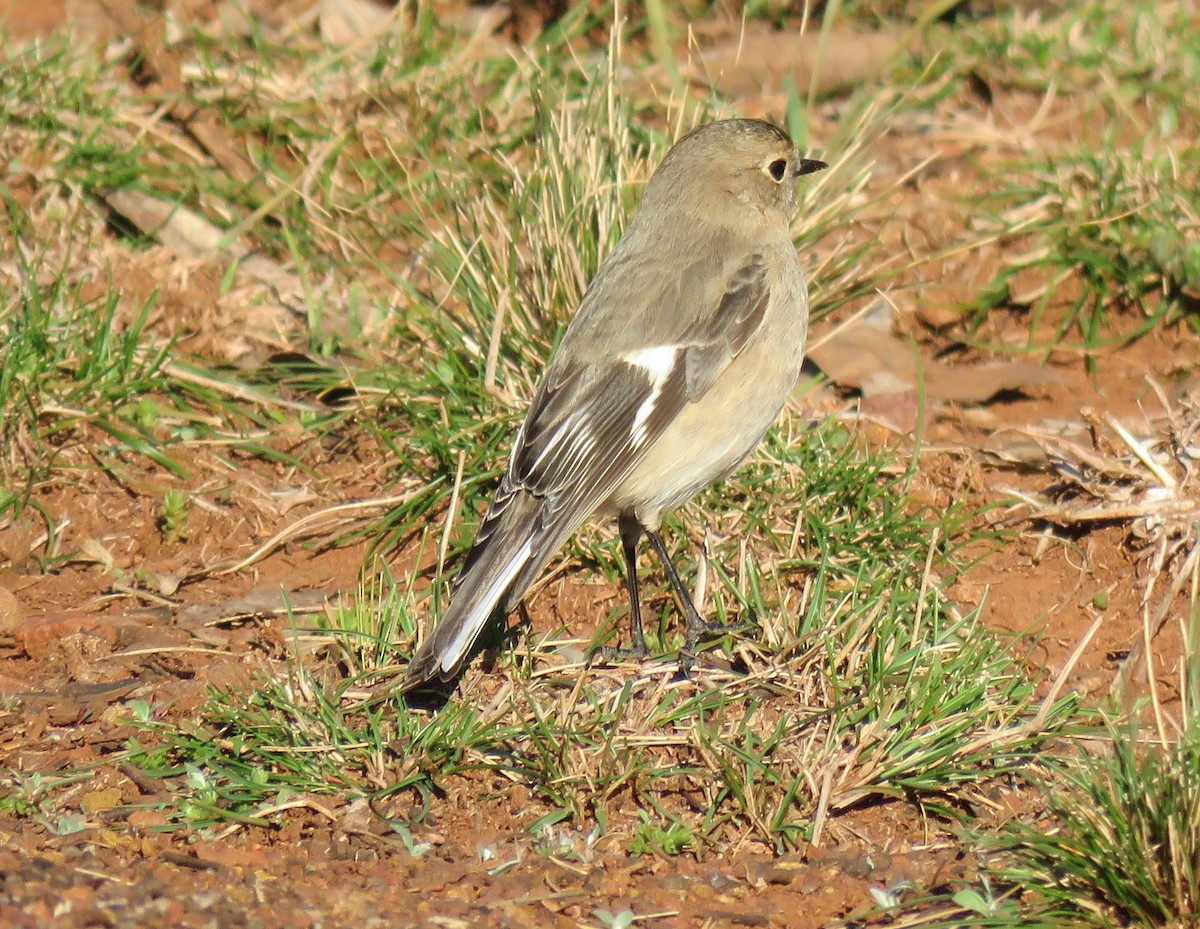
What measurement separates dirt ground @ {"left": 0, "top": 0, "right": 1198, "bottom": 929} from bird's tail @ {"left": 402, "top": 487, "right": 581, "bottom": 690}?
1.20ft

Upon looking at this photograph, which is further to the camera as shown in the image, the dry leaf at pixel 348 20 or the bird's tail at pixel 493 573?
the dry leaf at pixel 348 20

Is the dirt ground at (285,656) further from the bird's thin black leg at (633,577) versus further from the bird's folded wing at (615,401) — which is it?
the bird's folded wing at (615,401)

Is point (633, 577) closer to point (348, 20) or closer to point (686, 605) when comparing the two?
point (686, 605)

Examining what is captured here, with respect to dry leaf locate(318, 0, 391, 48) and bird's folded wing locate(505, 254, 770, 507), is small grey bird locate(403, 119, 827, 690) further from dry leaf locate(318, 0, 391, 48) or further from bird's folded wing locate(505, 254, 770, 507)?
dry leaf locate(318, 0, 391, 48)

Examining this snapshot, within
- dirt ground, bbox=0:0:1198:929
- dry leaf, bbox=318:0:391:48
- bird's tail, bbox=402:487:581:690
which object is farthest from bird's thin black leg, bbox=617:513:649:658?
dry leaf, bbox=318:0:391:48

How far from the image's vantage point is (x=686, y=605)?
4.93m

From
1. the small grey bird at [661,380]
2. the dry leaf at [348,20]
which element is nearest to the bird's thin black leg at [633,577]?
the small grey bird at [661,380]

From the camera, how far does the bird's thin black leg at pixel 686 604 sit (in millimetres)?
4866

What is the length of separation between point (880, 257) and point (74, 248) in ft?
11.8

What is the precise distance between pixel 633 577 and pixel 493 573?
661 millimetres

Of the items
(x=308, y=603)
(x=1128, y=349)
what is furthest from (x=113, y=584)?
(x=1128, y=349)

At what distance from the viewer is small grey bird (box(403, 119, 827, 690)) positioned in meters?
4.80

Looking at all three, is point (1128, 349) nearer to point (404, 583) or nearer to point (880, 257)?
point (880, 257)

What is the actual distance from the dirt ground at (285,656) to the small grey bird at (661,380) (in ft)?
1.91
